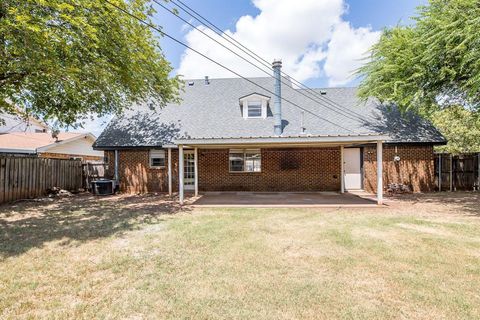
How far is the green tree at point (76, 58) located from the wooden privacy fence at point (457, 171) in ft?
44.9

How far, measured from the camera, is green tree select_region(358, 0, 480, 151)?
7.71 meters

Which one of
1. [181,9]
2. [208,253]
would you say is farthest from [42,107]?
[208,253]

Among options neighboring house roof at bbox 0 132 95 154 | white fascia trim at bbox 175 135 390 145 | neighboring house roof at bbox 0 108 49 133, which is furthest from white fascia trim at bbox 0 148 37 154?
white fascia trim at bbox 175 135 390 145

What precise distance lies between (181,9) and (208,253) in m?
8.03

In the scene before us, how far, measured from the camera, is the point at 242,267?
4.02 m

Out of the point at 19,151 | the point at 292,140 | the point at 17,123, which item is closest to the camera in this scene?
the point at 292,140

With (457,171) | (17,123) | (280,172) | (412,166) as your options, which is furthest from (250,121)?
→ (17,123)

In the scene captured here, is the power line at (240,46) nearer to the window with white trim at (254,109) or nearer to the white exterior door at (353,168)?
the window with white trim at (254,109)

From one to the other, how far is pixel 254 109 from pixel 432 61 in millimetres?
8202

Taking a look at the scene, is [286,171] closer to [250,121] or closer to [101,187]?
[250,121]

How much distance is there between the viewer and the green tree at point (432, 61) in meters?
7.71

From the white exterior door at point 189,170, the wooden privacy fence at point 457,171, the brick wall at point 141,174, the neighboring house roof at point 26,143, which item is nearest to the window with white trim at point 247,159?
the white exterior door at point 189,170

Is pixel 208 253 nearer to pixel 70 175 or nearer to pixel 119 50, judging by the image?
pixel 119 50

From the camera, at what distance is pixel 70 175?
1330 cm
